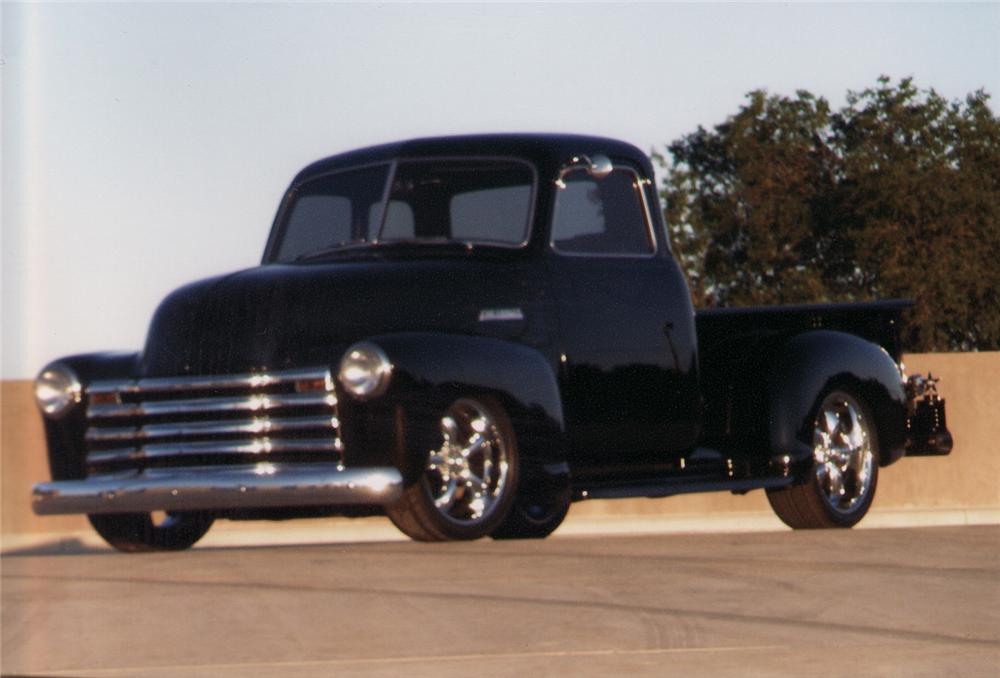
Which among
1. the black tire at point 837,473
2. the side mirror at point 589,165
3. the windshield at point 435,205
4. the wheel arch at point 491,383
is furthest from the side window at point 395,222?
the black tire at point 837,473

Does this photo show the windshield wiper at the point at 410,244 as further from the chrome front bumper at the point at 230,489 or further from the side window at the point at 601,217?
the chrome front bumper at the point at 230,489

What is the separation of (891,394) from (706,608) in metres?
5.52

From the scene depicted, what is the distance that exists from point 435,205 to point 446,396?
5.80ft

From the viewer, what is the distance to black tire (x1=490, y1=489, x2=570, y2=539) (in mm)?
9797

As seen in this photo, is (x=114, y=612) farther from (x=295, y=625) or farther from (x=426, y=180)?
(x=426, y=180)

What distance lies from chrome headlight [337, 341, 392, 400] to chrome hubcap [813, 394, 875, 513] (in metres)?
4.03

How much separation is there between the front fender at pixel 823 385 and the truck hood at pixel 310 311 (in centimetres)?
226

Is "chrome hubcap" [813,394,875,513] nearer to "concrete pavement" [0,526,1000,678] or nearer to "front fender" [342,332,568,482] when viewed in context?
"concrete pavement" [0,526,1000,678]

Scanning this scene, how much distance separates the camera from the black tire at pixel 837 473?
479 inches

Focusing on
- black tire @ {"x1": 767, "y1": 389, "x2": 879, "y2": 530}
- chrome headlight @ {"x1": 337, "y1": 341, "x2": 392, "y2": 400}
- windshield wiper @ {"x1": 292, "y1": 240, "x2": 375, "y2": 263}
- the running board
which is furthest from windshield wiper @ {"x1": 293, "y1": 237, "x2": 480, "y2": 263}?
black tire @ {"x1": 767, "y1": 389, "x2": 879, "y2": 530}

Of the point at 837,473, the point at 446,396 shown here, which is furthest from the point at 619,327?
the point at 837,473

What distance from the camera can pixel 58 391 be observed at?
33.4 ft

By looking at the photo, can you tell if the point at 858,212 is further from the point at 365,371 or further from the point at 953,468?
the point at 365,371

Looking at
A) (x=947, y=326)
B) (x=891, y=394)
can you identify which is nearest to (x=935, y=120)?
(x=947, y=326)
